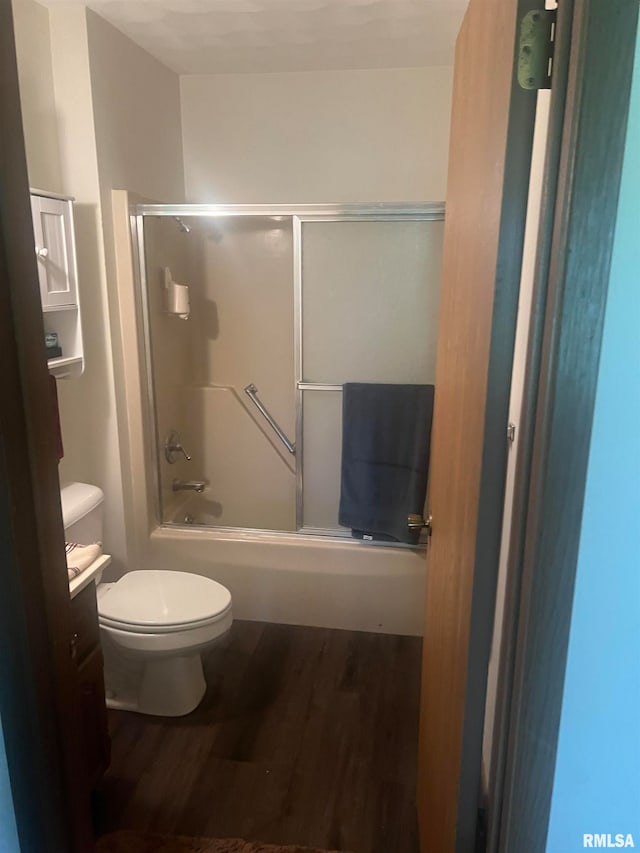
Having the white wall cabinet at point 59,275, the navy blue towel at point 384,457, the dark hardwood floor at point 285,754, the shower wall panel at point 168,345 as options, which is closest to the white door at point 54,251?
the white wall cabinet at point 59,275

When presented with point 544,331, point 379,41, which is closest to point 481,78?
point 544,331

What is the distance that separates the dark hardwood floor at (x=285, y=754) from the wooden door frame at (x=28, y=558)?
77 cm

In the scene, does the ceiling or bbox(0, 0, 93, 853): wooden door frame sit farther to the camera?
the ceiling

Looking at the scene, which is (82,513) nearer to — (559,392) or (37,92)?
(37,92)

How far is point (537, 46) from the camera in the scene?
81 centimetres

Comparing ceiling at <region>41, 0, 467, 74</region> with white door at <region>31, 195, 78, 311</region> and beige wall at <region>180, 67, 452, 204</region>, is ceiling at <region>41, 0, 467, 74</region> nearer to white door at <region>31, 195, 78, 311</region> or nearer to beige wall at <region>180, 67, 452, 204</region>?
beige wall at <region>180, 67, 452, 204</region>

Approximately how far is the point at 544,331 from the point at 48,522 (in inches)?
32.9

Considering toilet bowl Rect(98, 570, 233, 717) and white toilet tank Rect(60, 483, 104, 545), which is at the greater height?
white toilet tank Rect(60, 483, 104, 545)

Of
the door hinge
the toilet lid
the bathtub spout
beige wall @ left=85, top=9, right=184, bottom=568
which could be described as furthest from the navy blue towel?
the door hinge

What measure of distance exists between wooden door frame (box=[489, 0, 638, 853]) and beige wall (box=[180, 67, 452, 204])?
230 cm

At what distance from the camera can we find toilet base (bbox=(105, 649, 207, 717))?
7.11 feet

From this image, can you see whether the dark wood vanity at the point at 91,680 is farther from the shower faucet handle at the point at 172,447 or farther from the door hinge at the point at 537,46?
the door hinge at the point at 537,46

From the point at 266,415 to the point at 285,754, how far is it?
163cm

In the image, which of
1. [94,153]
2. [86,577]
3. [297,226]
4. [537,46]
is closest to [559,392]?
[537,46]
